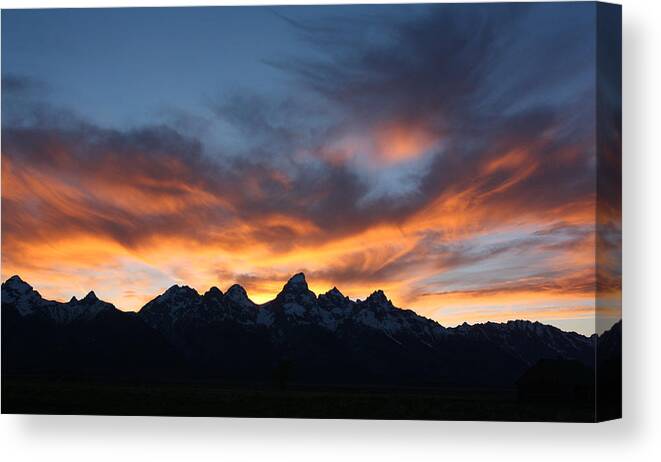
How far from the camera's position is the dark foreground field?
14.6 m

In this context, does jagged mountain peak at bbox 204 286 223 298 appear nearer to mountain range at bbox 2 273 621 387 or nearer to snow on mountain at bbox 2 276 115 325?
mountain range at bbox 2 273 621 387

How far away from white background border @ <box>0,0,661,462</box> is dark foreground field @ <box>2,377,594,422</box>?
0.52ft

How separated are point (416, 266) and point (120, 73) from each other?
13.8ft

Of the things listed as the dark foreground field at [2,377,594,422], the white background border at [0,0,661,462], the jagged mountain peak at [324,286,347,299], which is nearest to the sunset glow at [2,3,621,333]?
the jagged mountain peak at [324,286,347,299]

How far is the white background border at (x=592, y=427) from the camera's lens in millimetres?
14523

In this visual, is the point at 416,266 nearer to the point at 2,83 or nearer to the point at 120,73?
the point at 120,73

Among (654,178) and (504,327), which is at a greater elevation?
(654,178)

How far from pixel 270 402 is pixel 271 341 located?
705mm

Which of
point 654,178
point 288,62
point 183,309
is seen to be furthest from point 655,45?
point 183,309

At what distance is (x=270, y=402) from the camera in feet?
49.0

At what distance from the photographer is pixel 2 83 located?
50.5ft

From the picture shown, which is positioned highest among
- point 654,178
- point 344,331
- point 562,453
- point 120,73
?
point 120,73

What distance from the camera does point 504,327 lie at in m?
14.8

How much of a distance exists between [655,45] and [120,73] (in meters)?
6.23
